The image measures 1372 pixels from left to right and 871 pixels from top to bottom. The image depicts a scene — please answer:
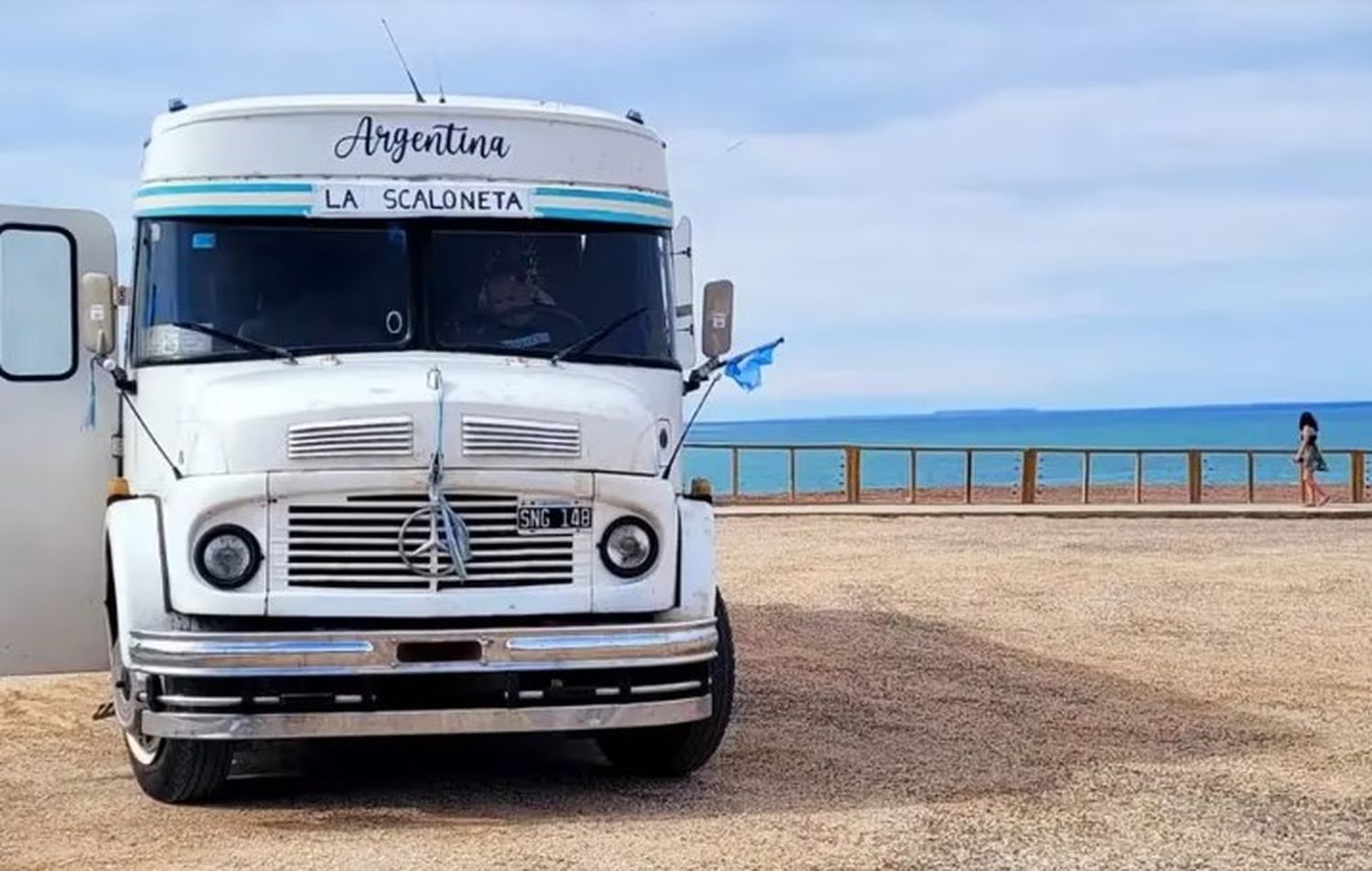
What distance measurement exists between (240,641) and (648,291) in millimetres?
2428

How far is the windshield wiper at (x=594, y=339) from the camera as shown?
9.11 m

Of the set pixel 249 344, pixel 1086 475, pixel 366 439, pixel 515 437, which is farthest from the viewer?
pixel 1086 475

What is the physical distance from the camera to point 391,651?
8.09 meters

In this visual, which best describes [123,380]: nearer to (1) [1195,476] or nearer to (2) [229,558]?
(2) [229,558]

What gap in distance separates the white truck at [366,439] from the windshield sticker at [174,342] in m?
0.01

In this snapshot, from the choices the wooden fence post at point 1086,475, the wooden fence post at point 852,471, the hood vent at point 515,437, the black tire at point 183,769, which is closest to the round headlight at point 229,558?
the black tire at point 183,769

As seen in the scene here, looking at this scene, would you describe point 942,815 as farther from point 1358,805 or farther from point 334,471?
point 334,471

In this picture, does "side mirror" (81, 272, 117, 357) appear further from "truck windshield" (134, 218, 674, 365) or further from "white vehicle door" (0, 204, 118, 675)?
"white vehicle door" (0, 204, 118, 675)

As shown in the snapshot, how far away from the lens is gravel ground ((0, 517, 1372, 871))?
7773 millimetres

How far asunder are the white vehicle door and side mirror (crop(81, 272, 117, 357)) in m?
0.99

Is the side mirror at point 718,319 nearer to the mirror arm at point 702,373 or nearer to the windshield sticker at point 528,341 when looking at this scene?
the mirror arm at point 702,373

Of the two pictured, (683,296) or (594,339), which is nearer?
(594,339)

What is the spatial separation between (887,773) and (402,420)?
2.74m

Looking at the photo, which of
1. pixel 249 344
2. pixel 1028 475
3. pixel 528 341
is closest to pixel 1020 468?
pixel 1028 475
